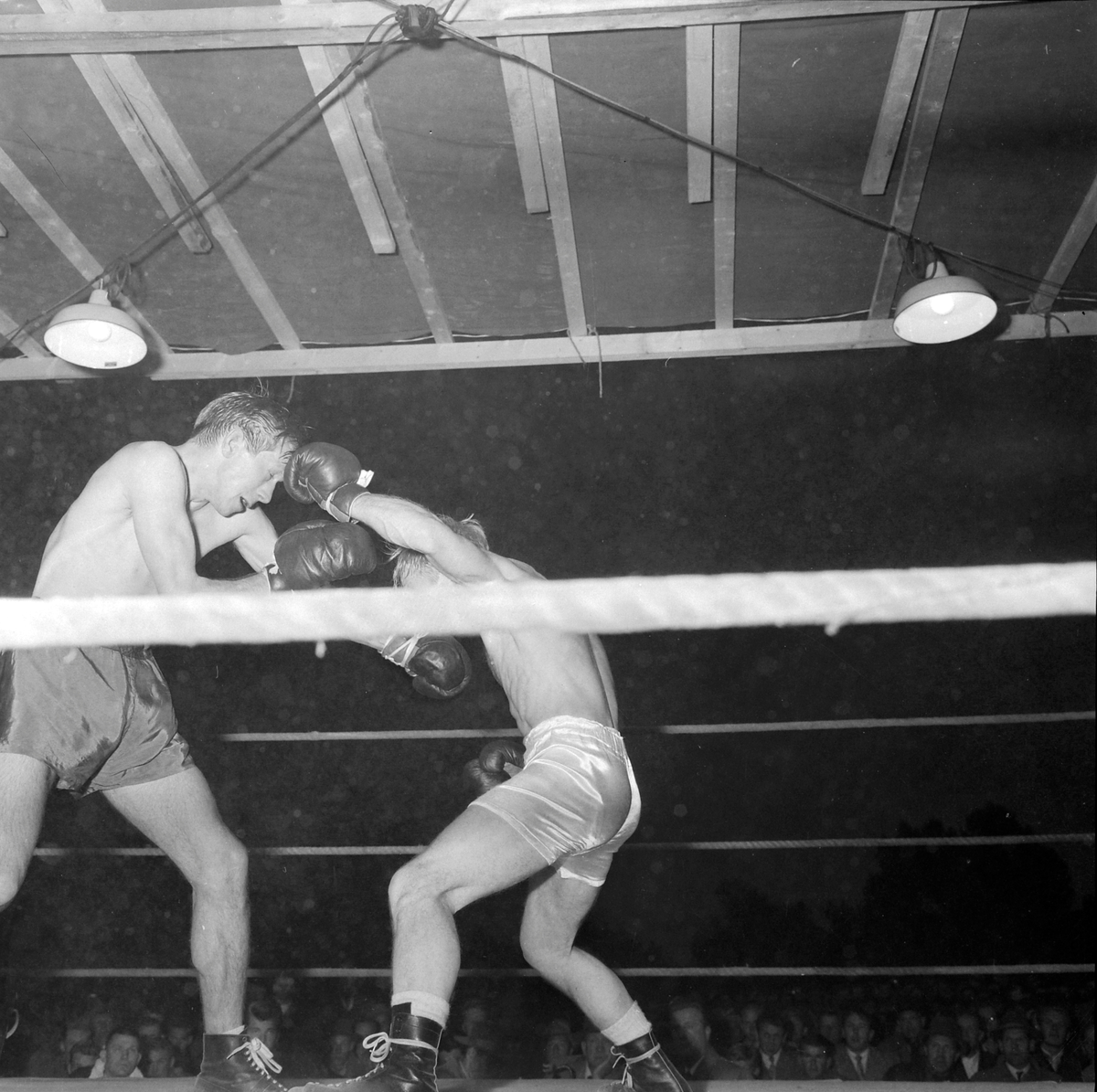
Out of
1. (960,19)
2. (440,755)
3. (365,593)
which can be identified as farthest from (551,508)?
(365,593)

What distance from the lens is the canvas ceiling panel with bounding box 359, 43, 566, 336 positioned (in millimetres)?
2545

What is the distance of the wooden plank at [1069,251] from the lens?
116 inches

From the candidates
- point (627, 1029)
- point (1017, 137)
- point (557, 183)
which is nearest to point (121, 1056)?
point (627, 1029)

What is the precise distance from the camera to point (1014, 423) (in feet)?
11.7

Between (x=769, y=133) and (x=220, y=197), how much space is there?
5.32ft

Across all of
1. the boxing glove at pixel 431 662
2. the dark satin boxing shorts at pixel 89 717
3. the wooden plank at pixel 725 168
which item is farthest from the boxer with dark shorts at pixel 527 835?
the wooden plank at pixel 725 168

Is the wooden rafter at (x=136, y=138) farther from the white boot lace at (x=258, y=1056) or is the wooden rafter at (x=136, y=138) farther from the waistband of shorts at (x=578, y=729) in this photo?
the white boot lace at (x=258, y=1056)

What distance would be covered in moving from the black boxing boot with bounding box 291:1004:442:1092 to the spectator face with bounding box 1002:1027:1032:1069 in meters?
2.46

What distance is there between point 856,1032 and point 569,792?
2.20 metres

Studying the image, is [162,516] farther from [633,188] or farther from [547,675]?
[633,188]

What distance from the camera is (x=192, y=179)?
112 inches

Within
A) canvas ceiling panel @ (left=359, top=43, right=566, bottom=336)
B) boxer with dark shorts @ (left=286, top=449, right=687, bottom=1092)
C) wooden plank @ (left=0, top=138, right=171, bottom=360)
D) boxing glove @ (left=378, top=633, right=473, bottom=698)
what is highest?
canvas ceiling panel @ (left=359, top=43, right=566, bottom=336)

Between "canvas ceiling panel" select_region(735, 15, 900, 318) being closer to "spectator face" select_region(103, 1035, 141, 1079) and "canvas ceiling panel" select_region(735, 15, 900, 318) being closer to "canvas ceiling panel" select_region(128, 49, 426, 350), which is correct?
"canvas ceiling panel" select_region(128, 49, 426, 350)

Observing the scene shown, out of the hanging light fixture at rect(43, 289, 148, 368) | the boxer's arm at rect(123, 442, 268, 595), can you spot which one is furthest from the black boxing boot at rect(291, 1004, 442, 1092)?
the hanging light fixture at rect(43, 289, 148, 368)
